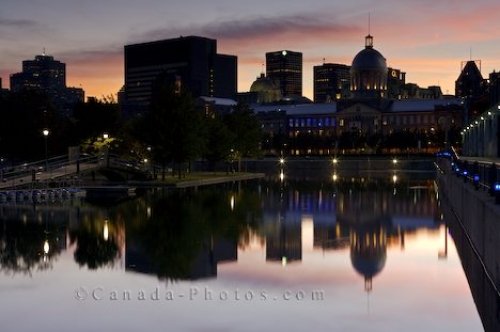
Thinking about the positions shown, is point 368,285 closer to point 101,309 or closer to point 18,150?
point 101,309

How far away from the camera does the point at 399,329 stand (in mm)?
19641

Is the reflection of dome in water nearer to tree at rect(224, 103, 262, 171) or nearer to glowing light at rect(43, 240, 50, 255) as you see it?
glowing light at rect(43, 240, 50, 255)

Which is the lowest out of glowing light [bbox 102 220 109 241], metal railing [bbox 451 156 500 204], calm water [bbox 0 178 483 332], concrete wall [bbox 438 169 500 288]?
calm water [bbox 0 178 483 332]

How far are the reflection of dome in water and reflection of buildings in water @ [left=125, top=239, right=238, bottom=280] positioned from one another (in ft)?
17.1

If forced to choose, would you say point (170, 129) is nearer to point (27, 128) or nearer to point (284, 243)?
point (27, 128)

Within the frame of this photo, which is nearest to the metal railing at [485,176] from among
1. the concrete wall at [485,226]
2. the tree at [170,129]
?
the concrete wall at [485,226]

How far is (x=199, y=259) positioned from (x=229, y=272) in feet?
10.4

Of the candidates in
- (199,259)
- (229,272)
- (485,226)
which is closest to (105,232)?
(199,259)

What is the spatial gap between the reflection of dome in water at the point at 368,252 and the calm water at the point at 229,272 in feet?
0.24

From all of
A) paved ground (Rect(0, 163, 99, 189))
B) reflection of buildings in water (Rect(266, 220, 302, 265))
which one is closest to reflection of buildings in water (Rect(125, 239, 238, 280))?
reflection of buildings in water (Rect(266, 220, 302, 265))

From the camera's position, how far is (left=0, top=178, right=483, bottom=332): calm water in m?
20.8

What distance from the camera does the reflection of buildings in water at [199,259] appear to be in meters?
27.8

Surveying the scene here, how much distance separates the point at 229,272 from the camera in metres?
27.8

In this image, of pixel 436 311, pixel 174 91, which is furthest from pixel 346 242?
pixel 174 91
